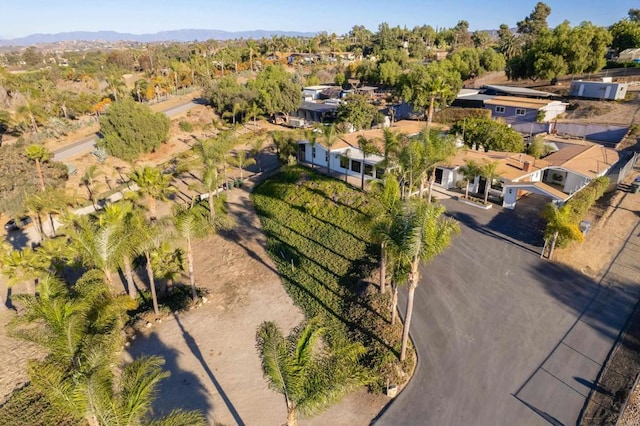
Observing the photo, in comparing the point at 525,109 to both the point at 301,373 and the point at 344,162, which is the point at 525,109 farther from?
A: the point at 301,373

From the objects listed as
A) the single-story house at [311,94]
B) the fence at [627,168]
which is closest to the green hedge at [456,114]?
the fence at [627,168]

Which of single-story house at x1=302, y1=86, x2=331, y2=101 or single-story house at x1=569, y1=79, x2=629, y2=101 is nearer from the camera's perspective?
single-story house at x1=569, y1=79, x2=629, y2=101

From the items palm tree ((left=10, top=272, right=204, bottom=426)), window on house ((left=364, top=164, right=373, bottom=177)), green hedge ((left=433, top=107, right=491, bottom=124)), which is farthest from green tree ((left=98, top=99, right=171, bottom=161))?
green hedge ((left=433, top=107, right=491, bottom=124))

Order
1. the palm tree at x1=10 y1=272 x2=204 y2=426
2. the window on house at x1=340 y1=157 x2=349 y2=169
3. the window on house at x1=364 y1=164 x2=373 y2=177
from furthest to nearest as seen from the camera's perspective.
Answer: the window on house at x1=340 y1=157 x2=349 y2=169 < the window on house at x1=364 y1=164 x2=373 y2=177 < the palm tree at x1=10 y1=272 x2=204 y2=426

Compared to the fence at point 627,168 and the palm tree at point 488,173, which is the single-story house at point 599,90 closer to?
the fence at point 627,168

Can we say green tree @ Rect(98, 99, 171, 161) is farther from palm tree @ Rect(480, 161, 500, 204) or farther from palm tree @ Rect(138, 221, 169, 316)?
palm tree @ Rect(480, 161, 500, 204)

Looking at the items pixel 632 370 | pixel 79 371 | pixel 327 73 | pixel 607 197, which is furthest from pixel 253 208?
pixel 327 73

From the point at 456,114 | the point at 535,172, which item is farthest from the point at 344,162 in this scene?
the point at 456,114
